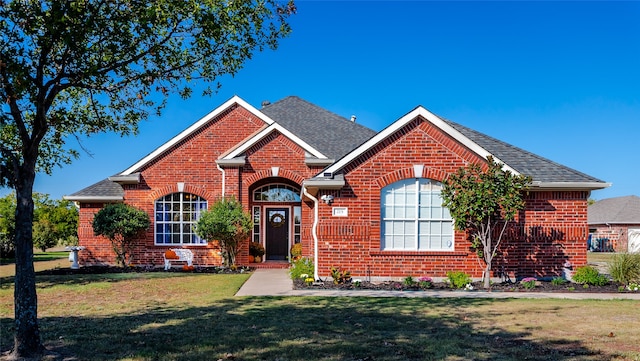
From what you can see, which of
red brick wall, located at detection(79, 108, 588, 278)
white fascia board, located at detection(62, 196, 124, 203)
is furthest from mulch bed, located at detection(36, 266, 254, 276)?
Result: red brick wall, located at detection(79, 108, 588, 278)

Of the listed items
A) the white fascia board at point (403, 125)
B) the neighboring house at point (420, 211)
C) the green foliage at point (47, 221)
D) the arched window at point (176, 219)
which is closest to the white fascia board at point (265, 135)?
the arched window at point (176, 219)

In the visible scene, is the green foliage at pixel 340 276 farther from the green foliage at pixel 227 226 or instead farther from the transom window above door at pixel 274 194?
the transom window above door at pixel 274 194

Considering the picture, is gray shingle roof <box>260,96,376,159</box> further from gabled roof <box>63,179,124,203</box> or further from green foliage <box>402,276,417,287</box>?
green foliage <box>402,276,417,287</box>

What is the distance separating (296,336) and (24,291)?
3.65 metres

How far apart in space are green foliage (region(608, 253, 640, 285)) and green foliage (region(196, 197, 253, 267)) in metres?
11.5

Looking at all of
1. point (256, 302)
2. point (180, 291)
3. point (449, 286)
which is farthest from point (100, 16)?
point (449, 286)

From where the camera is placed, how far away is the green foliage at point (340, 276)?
13.8m

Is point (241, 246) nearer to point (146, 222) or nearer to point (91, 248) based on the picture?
point (146, 222)

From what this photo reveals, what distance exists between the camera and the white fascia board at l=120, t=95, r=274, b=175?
19.5 meters

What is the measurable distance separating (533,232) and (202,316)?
31.2ft

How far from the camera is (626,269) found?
1396cm

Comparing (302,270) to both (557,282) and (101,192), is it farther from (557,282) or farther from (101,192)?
(101,192)

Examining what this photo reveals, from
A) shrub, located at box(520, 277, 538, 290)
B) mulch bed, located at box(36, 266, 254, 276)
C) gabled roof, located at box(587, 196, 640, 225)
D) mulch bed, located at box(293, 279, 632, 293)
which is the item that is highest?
gabled roof, located at box(587, 196, 640, 225)

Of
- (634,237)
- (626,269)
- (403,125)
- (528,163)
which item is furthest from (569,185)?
(634,237)
